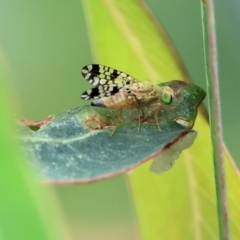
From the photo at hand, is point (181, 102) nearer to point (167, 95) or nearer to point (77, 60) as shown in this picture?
point (167, 95)

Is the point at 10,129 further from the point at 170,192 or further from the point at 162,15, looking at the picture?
the point at 162,15

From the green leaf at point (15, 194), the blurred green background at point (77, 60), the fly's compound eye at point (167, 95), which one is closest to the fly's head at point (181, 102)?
the fly's compound eye at point (167, 95)

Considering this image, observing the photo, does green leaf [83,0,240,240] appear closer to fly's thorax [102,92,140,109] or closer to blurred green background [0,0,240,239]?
fly's thorax [102,92,140,109]

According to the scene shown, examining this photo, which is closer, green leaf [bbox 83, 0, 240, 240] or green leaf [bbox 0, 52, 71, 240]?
green leaf [bbox 0, 52, 71, 240]

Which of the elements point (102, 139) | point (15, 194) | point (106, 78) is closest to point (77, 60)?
point (106, 78)

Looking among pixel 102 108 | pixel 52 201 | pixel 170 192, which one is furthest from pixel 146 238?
pixel 52 201

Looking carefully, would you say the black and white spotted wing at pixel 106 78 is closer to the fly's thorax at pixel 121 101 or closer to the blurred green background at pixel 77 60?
the fly's thorax at pixel 121 101

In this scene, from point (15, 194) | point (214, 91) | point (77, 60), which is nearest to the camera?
point (15, 194)

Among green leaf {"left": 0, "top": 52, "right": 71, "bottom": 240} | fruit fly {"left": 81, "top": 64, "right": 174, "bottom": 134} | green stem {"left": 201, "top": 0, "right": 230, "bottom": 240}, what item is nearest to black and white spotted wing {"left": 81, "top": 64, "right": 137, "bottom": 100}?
fruit fly {"left": 81, "top": 64, "right": 174, "bottom": 134}
